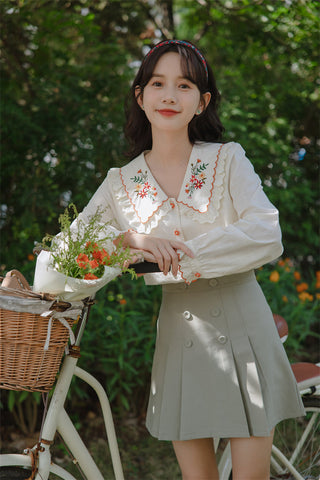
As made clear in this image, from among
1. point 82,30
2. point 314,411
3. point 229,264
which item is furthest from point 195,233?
point 82,30

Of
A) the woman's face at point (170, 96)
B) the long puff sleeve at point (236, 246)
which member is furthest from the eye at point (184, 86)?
the long puff sleeve at point (236, 246)

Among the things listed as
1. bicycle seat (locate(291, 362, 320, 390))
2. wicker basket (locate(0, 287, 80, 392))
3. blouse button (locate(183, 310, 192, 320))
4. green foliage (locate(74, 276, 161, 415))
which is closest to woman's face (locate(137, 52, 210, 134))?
blouse button (locate(183, 310, 192, 320))

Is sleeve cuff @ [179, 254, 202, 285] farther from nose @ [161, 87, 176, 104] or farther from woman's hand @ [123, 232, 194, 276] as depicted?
nose @ [161, 87, 176, 104]

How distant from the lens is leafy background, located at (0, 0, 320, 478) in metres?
3.62

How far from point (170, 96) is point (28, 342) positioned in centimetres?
94

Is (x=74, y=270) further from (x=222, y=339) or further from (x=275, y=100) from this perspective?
(x=275, y=100)

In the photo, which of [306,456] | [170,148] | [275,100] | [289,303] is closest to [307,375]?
[306,456]

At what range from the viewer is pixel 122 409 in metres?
3.73

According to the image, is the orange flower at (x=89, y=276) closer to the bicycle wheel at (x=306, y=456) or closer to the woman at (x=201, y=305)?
the woman at (x=201, y=305)

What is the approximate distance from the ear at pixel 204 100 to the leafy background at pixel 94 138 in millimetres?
1592

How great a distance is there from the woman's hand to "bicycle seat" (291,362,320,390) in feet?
3.14

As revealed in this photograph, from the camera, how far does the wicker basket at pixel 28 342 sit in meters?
1.51

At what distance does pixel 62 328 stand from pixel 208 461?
81cm

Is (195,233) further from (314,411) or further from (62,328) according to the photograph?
(314,411)
